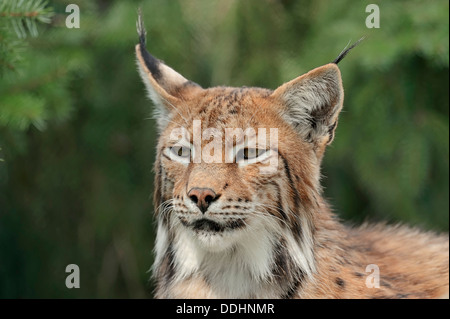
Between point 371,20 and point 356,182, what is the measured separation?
1.99 meters

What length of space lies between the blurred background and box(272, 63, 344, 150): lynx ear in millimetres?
1405

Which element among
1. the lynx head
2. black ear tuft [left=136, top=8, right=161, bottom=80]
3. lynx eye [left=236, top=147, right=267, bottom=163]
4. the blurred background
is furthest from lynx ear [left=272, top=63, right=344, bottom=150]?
the blurred background

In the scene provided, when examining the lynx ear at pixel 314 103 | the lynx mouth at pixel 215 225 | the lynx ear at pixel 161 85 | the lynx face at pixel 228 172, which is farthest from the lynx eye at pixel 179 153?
the lynx ear at pixel 314 103

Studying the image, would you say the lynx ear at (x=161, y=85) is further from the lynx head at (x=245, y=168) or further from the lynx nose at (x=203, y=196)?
the lynx nose at (x=203, y=196)

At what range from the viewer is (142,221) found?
21.4 ft

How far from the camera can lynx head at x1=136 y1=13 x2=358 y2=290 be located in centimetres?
319

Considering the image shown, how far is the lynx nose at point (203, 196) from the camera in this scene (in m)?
3.12

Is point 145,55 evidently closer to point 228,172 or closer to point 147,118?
point 228,172

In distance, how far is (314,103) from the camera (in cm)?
335

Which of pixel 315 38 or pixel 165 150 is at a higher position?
pixel 315 38

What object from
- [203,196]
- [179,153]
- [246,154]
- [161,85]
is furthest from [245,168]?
[161,85]

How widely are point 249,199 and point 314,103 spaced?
568mm
